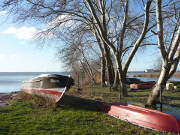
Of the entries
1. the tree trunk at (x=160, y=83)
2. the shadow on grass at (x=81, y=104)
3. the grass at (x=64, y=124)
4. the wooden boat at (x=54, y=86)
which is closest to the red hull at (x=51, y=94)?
the wooden boat at (x=54, y=86)

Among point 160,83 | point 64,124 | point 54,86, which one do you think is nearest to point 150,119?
point 64,124

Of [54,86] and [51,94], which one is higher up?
[54,86]

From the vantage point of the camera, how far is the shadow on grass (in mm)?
7748

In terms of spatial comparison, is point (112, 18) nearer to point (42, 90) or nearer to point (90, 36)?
point (90, 36)

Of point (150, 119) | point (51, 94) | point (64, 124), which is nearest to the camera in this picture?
point (150, 119)

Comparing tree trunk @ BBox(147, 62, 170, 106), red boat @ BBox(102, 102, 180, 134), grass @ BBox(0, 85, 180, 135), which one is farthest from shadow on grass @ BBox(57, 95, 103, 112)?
tree trunk @ BBox(147, 62, 170, 106)

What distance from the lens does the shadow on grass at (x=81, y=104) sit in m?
7.75

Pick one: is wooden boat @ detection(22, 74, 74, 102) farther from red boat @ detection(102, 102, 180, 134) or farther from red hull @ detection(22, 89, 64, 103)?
red boat @ detection(102, 102, 180, 134)

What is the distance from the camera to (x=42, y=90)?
9914mm

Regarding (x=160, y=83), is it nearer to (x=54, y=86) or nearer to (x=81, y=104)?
(x=81, y=104)

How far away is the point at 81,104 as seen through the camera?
8.25 m

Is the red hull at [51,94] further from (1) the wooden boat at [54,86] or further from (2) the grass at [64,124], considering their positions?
(2) the grass at [64,124]

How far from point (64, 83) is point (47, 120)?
3.33 metres

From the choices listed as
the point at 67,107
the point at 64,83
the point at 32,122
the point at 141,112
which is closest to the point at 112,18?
the point at 64,83
